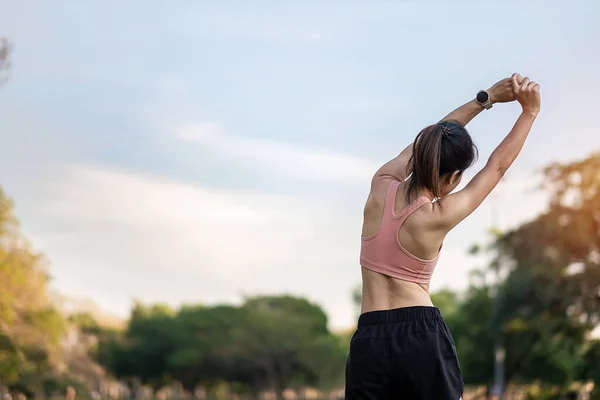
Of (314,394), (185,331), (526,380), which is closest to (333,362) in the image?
(314,394)

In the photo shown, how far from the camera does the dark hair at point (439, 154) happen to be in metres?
3.59

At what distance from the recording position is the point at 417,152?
363cm

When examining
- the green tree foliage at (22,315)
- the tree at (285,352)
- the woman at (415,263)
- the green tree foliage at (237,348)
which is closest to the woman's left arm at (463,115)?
the woman at (415,263)

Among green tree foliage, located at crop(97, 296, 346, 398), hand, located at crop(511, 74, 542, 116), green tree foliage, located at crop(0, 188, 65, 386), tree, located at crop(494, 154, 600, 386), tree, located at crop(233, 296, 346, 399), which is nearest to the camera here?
hand, located at crop(511, 74, 542, 116)

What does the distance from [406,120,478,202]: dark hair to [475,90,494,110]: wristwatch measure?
0.98 feet

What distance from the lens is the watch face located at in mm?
3895

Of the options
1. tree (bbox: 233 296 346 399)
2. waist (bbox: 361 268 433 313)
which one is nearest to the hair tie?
waist (bbox: 361 268 433 313)

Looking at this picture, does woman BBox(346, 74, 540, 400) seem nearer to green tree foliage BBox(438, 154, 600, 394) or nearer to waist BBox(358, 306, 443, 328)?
waist BBox(358, 306, 443, 328)

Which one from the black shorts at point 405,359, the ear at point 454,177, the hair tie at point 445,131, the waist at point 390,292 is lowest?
the black shorts at point 405,359

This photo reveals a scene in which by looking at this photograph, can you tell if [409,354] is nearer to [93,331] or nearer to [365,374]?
[365,374]

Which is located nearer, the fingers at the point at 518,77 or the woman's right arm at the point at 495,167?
the woman's right arm at the point at 495,167

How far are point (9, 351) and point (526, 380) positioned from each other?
24.1 m

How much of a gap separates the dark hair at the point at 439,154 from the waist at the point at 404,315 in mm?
412

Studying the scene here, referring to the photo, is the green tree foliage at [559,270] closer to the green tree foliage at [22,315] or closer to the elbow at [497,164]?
the green tree foliage at [22,315]
